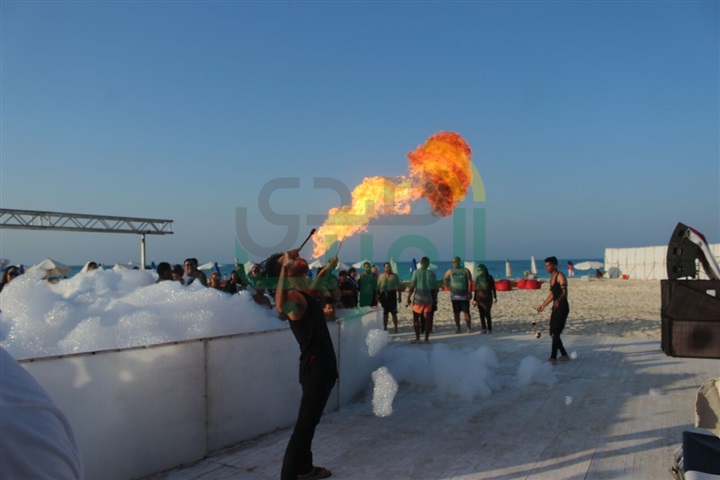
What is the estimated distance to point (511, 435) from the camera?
5.78m

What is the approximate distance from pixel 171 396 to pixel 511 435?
3.72m

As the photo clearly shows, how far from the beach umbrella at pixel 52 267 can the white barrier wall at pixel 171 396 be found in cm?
2207

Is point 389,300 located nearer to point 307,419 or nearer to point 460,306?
point 460,306

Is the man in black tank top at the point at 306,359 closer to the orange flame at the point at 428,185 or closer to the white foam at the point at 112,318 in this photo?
the white foam at the point at 112,318

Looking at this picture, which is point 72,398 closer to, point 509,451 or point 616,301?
point 509,451

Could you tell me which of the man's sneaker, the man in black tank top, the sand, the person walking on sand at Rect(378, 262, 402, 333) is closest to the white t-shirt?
the man in black tank top

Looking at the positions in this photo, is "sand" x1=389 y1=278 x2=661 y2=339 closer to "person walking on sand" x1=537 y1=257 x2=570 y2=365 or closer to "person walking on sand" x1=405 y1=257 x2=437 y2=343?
"person walking on sand" x1=405 y1=257 x2=437 y2=343

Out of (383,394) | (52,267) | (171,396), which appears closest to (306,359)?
(171,396)

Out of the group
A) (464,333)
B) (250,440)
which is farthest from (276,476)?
(464,333)

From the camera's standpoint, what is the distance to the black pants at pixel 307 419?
175 inches

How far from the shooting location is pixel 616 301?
77.9 feet

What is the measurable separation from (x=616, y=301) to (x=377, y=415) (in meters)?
20.8

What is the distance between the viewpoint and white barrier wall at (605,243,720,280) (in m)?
43.7

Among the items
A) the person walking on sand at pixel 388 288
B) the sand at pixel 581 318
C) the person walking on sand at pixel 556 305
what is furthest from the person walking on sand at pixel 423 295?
the person walking on sand at pixel 556 305
